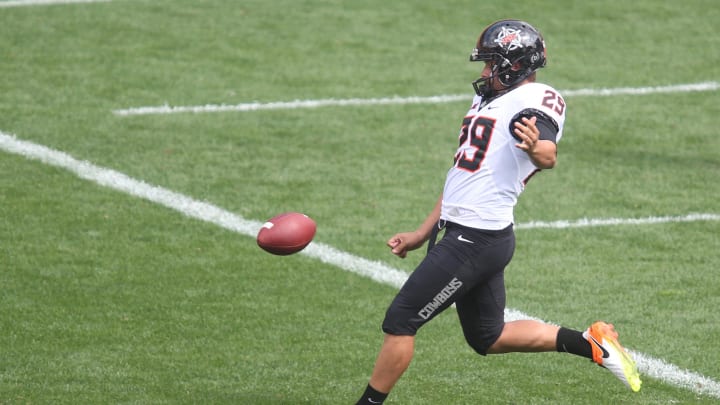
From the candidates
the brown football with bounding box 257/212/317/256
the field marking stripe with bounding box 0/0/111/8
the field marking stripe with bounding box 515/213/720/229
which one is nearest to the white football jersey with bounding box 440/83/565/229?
the brown football with bounding box 257/212/317/256

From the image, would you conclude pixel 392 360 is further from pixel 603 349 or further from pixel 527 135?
pixel 527 135

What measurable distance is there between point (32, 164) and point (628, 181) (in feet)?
17.3

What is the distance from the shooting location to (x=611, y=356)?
6.46m

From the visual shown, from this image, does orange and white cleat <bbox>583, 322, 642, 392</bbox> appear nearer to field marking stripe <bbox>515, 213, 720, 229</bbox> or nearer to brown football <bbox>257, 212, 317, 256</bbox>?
brown football <bbox>257, 212, 317, 256</bbox>

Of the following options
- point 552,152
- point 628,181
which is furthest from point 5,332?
point 628,181

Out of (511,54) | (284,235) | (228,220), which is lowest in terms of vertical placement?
(228,220)

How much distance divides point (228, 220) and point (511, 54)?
434cm

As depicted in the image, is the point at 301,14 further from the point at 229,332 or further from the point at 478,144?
the point at 478,144

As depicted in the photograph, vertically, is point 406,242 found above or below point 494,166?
below

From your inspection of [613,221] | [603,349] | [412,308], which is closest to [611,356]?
[603,349]

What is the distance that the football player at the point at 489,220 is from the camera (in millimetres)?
6141

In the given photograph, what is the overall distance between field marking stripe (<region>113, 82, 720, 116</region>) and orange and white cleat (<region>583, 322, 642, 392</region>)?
23.7ft

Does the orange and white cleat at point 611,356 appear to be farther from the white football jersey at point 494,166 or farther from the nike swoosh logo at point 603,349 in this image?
the white football jersey at point 494,166

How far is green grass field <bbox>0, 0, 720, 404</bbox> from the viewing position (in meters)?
7.31
